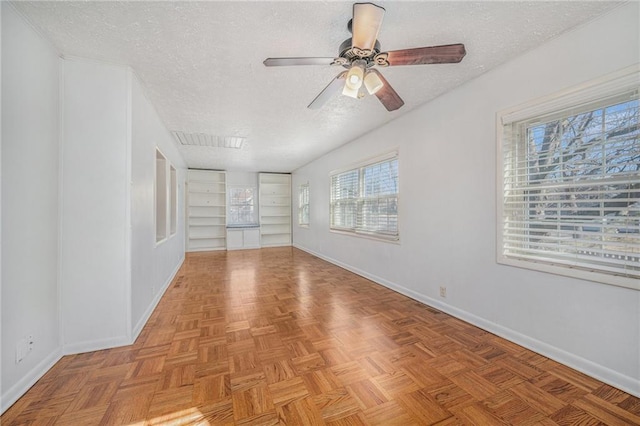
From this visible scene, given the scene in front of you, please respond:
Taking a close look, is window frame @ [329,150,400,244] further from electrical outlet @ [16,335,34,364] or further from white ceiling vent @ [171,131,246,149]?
electrical outlet @ [16,335,34,364]

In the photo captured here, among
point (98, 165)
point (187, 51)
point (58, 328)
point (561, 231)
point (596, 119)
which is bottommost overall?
point (58, 328)

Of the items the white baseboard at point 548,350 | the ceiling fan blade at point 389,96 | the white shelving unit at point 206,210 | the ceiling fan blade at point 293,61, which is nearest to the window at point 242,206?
the white shelving unit at point 206,210

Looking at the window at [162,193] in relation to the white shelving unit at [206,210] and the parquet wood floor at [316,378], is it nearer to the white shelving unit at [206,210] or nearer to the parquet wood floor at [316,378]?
the parquet wood floor at [316,378]

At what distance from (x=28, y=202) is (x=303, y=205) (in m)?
5.87

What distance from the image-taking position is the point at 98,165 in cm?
205

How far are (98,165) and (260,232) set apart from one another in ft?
19.0

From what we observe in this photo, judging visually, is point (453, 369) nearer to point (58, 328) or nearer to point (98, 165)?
point (58, 328)

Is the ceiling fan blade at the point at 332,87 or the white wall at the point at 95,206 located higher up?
the ceiling fan blade at the point at 332,87

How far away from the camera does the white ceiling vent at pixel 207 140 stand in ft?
13.4

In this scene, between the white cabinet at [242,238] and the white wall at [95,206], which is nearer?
the white wall at [95,206]

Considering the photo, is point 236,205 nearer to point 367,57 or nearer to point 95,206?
point 95,206

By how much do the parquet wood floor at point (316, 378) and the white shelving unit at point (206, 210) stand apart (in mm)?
4948

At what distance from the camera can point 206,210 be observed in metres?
7.51

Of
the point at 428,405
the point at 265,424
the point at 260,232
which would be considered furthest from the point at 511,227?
the point at 260,232
